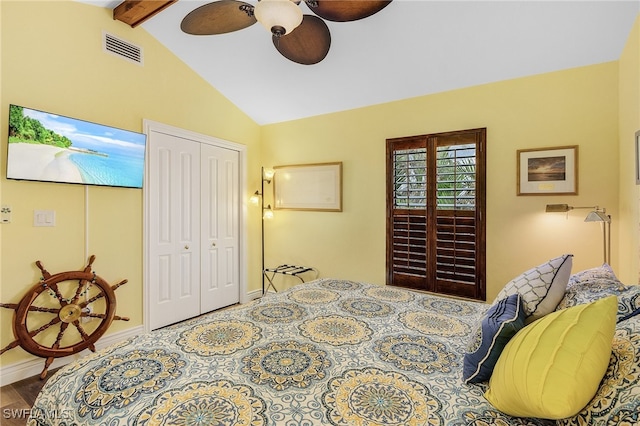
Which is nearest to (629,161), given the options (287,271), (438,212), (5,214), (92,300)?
(438,212)

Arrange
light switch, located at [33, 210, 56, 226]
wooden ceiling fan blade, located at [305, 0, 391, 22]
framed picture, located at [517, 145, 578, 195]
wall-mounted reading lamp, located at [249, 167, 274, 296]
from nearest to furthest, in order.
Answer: wooden ceiling fan blade, located at [305, 0, 391, 22]
light switch, located at [33, 210, 56, 226]
framed picture, located at [517, 145, 578, 195]
wall-mounted reading lamp, located at [249, 167, 274, 296]

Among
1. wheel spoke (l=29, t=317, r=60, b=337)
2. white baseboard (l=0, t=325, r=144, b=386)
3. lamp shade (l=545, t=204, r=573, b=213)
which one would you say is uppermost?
lamp shade (l=545, t=204, r=573, b=213)

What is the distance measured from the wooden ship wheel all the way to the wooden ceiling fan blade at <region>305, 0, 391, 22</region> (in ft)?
8.50

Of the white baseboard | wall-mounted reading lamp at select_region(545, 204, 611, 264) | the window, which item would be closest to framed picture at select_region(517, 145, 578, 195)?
wall-mounted reading lamp at select_region(545, 204, 611, 264)

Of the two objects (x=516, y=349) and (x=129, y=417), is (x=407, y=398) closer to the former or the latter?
(x=516, y=349)

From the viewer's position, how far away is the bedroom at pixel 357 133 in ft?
7.52

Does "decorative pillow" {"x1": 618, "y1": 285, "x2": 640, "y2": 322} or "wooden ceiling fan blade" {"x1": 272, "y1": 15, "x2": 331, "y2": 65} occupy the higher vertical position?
"wooden ceiling fan blade" {"x1": 272, "y1": 15, "x2": 331, "y2": 65}

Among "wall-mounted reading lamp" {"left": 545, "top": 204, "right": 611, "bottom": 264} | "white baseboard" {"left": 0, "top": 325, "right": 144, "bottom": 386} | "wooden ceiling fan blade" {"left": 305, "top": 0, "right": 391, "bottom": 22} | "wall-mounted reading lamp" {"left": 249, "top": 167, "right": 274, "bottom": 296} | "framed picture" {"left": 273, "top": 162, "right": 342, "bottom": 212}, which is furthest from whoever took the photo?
"wall-mounted reading lamp" {"left": 249, "top": 167, "right": 274, "bottom": 296}

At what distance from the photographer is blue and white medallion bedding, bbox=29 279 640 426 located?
98cm

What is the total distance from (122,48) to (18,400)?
9.29 feet

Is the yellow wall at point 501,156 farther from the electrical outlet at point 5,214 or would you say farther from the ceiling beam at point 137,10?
the electrical outlet at point 5,214

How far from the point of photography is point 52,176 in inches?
92.9

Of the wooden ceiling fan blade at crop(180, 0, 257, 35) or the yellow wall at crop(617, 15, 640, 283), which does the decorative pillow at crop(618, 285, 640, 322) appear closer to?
the yellow wall at crop(617, 15, 640, 283)

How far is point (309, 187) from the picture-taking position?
4.06 metres
